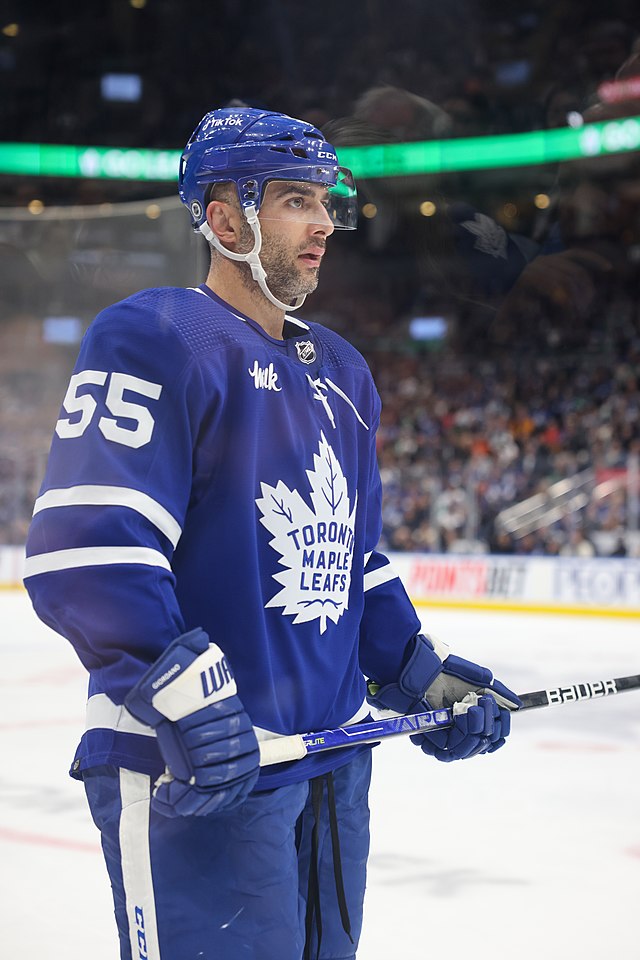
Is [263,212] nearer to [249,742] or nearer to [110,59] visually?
[249,742]

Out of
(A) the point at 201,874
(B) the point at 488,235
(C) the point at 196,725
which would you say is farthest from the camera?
(B) the point at 488,235

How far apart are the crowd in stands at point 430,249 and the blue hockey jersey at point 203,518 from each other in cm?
47

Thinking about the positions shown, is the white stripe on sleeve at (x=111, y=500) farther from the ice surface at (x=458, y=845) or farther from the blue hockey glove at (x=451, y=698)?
the ice surface at (x=458, y=845)

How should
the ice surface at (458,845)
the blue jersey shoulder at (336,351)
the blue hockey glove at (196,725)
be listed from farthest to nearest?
the ice surface at (458,845) < the blue jersey shoulder at (336,351) < the blue hockey glove at (196,725)

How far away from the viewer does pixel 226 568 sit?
3.67ft

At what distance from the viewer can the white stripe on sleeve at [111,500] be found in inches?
40.1

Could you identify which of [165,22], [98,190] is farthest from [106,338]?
[98,190]

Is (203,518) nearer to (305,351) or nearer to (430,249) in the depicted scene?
(305,351)

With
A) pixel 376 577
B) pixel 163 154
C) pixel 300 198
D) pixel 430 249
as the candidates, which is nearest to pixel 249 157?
pixel 300 198

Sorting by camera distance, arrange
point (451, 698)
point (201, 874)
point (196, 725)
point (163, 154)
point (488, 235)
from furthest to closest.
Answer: point (163, 154)
point (488, 235)
point (451, 698)
point (201, 874)
point (196, 725)

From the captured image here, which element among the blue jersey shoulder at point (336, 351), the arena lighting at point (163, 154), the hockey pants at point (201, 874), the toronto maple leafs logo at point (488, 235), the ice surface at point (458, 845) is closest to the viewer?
the hockey pants at point (201, 874)

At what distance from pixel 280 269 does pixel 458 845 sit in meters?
1.67

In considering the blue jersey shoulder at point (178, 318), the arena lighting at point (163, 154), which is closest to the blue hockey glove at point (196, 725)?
the blue jersey shoulder at point (178, 318)

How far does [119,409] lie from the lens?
106cm
